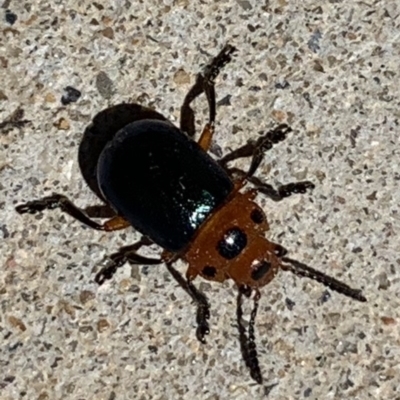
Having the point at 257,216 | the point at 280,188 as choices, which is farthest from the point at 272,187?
the point at 257,216

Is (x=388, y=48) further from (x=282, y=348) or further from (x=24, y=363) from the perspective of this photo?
(x=24, y=363)

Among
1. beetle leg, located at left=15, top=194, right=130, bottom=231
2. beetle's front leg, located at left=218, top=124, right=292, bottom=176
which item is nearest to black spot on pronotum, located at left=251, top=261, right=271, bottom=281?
beetle's front leg, located at left=218, top=124, right=292, bottom=176

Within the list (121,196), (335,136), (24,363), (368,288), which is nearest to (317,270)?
(368,288)

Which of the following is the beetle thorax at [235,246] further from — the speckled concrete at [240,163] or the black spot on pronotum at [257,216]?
the speckled concrete at [240,163]

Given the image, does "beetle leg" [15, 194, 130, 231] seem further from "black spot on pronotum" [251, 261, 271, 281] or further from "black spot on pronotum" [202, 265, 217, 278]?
"black spot on pronotum" [251, 261, 271, 281]

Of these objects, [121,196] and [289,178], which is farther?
[289,178]

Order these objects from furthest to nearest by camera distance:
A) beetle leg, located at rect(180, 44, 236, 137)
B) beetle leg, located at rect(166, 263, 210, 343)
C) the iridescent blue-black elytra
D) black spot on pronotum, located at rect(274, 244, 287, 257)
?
1. beetle leg, located at rect(180, 44, 236, 137)
2. beetle leg, located at rect(166, 263, 210, 343)
3. black spot on pronotum, located at rect(274, 244, 287, 257)
4. the iridescent blue-black elytra
